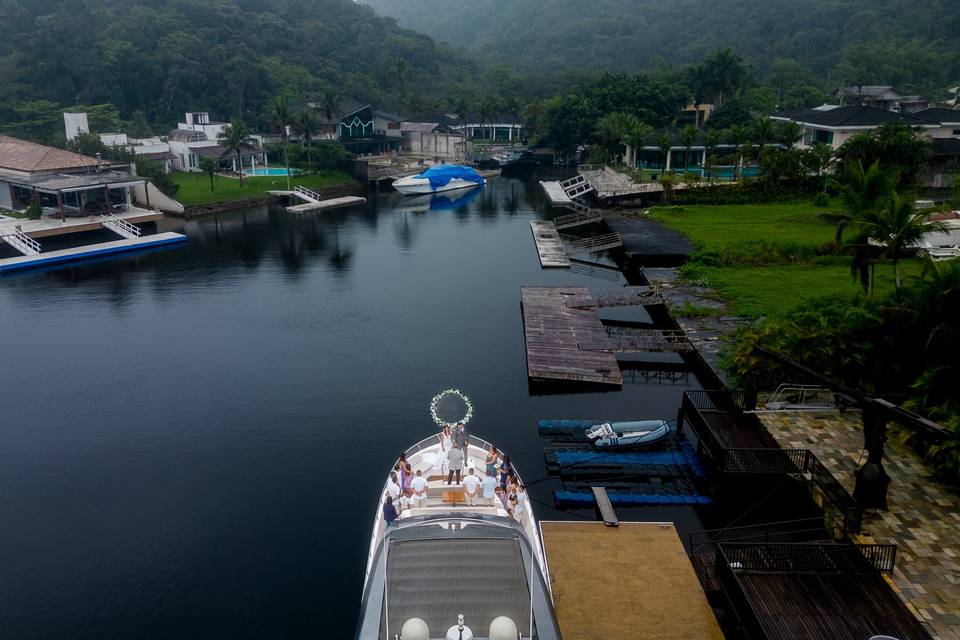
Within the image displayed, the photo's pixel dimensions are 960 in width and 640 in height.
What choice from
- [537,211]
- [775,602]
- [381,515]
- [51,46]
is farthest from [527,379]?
[51,46]

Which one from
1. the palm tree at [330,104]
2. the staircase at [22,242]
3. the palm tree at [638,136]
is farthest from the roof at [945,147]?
the staircase at [22,242]

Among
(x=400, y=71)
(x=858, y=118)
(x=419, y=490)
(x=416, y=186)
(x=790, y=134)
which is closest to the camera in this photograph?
(x=419, y=490)

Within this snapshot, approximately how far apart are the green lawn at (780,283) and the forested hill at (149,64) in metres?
100

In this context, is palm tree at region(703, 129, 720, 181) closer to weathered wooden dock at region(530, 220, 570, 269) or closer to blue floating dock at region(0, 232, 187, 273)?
weathered wooden dock at region(530, 220, 570, 269)

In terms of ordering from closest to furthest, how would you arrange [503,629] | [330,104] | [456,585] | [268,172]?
[503,629] → [456,585] → [268,172] → [330,104]

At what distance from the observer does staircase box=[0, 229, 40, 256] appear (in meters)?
62.3

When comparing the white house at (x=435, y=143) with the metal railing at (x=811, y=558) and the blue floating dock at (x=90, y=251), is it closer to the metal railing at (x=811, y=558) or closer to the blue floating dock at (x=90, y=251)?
the blue floating dock at (x=90, y=251)

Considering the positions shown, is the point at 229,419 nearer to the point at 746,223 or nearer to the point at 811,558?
the point at 811,558

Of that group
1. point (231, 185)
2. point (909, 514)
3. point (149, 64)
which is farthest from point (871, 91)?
point (909, 514)

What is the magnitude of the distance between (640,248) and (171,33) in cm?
12271

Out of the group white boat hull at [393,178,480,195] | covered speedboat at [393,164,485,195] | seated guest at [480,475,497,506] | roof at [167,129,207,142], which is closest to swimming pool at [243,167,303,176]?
roof at [167,129,207,142]

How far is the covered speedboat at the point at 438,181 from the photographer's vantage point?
100375 mm

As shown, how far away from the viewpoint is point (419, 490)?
22.2 m

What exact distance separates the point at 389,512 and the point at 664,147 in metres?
82.6
